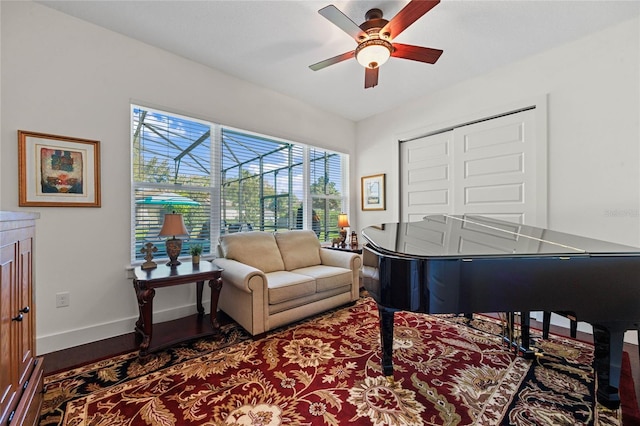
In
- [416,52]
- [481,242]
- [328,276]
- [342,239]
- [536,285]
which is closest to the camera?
[536,285]

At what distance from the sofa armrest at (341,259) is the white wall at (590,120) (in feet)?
6.73

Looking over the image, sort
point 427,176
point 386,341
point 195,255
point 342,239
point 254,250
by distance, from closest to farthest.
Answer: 1. point 386,341
2. point 195,255
3. point 254,250
4. point 427,176
5. point 342,239

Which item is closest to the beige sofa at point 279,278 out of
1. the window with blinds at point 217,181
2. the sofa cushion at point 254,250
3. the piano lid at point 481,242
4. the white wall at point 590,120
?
the sofa cushion at point 254,250

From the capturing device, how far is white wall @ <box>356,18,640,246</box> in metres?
2.33

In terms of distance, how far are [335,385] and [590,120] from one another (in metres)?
3.29

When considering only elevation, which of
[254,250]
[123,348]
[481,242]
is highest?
[481,242]

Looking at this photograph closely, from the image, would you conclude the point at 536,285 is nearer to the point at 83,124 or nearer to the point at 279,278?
the point at 279,278

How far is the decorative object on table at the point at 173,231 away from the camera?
2.34 m

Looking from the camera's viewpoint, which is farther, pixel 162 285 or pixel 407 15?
pixel 162 285

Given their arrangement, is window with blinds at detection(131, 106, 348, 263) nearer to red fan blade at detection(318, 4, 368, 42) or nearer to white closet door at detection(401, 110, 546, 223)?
white closet door at detection(401, 110, 546, 223)

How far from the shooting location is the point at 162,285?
2.08 metres

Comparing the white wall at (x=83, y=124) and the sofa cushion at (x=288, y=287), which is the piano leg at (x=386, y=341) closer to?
the sofa cushion at (x=288, y=287)

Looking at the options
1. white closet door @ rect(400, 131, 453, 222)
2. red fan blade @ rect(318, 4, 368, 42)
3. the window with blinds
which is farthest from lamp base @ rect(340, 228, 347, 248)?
red fan blade @ rect(318, 4, 368, 42)

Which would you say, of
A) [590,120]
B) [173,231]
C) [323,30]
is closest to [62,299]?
[173,231]
